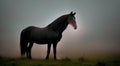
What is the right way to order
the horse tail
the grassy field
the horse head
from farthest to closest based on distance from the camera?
the horse tail, the horse head, the grassy field

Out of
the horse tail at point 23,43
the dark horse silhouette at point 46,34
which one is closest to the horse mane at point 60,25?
the dark horse silhouette at point 46,34

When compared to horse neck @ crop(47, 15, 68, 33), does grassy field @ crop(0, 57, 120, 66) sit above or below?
below

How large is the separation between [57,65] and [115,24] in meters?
0.98

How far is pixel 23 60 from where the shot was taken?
295cm

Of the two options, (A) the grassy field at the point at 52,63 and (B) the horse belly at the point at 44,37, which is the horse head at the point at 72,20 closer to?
(B) the horse belly at the point at 44,37

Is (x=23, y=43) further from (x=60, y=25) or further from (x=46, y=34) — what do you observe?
(x=60, y=25)

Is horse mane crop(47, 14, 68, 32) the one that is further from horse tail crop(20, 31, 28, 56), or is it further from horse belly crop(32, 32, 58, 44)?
horse tail crop(20, 31, 28, 56)

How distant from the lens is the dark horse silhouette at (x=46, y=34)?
10.0 feet

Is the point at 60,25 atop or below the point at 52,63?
atop

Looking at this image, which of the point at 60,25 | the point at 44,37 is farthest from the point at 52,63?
the point at 60,25

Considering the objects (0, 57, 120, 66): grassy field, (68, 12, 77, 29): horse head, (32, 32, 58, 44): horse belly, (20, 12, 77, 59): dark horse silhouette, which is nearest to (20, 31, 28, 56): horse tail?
(20, 12, 77, 59): dark horse silhouette

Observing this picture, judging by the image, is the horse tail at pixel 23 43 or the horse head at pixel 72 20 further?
the horse tail at pixel 23 43

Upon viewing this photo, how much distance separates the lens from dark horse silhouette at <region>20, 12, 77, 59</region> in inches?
120

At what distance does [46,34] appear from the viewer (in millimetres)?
3076
